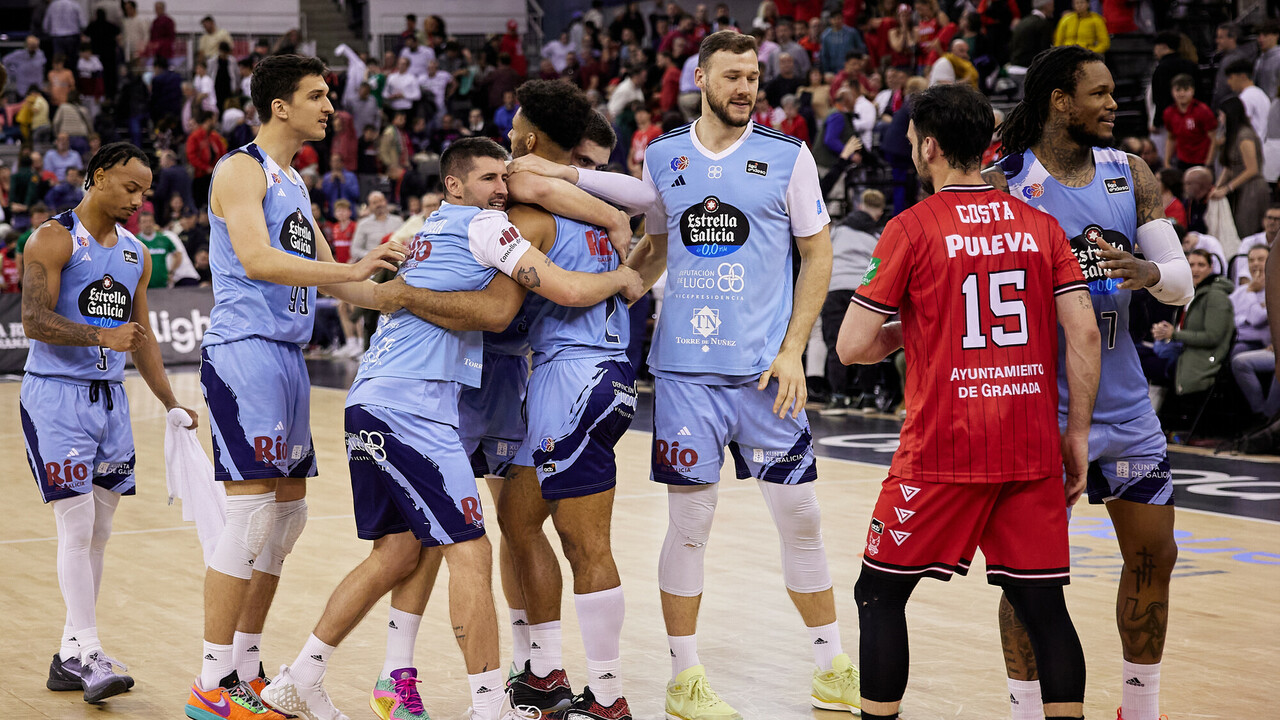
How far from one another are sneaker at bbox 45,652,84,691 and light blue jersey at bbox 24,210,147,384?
1.11 meters

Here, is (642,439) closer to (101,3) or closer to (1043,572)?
(1043,572)

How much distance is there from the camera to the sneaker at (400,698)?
4.46 m

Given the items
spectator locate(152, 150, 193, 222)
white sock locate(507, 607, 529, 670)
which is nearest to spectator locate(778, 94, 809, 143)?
spectator locate(152, 150, 193, 222)

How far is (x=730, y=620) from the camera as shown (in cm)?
598

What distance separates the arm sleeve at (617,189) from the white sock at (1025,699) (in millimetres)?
2071

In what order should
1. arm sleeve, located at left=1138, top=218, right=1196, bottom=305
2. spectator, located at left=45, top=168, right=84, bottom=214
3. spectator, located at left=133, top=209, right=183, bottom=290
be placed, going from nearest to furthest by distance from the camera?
arm sleeve, located at left=1138, top=218, right=1196, bottom=305 < spectator, located at left=133, top=209, right=183, bottom=290 < spectator, located at left=45, top=168, right=84, bottom=214

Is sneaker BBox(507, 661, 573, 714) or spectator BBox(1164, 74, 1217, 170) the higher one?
spectator BBox(1164, 74, 1217, 170)

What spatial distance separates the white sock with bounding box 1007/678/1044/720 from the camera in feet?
13.2

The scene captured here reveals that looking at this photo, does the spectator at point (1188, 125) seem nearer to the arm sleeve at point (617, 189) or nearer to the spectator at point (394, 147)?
the arm sleeve at point (617, 189)

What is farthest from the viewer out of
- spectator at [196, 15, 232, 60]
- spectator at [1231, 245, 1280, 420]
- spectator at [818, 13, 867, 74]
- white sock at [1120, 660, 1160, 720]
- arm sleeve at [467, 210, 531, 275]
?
spectator at [196, 15, 232, 60]

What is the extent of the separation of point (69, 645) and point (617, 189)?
2.74 m

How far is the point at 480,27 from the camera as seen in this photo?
2908 centimetres

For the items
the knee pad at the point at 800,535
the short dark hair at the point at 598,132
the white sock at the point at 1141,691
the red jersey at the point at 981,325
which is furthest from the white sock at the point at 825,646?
the short dark hair at the point at 598,132

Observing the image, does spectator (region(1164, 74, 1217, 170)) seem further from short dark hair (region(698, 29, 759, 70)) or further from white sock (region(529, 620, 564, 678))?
white sock (region(529, 620, 564, 678))
